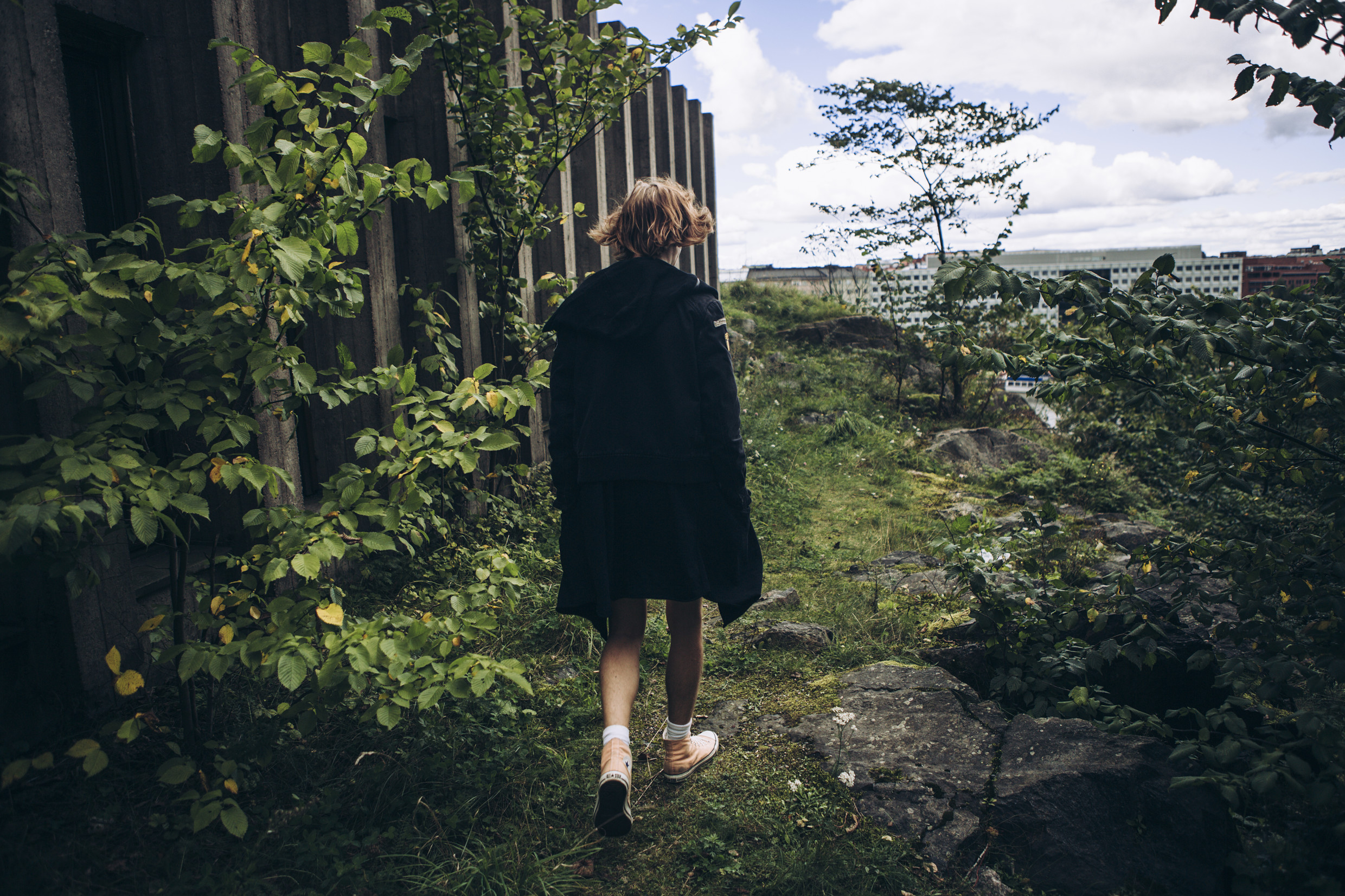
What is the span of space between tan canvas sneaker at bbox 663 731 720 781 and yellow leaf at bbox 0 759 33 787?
173 cm

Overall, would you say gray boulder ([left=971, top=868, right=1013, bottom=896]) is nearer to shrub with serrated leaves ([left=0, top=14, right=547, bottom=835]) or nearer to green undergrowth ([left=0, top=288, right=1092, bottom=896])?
green undergrowth ([left=0, top=288, right=1092, bottom=896])

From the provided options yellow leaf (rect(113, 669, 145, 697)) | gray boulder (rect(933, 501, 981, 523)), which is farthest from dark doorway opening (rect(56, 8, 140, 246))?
gray boulder (rect(933, 501, 981, 523))

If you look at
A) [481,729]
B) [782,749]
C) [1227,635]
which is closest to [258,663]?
[481,729]

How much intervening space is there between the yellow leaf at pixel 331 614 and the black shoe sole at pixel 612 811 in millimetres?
898

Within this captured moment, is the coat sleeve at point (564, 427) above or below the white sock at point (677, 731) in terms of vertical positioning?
above

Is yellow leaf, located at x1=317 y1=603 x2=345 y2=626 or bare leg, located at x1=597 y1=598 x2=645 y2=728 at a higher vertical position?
yellow leaf, located at x1=317 y1=603 x2=345 y2=626

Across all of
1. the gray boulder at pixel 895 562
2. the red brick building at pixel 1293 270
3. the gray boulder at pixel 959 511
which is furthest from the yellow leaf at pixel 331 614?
the gray boulder at pixel 959 511

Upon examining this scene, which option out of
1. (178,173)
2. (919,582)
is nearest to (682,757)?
(919,582)

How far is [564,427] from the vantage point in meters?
2.50

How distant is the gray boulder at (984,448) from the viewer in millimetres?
8070

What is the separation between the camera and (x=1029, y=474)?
7215 millimetres

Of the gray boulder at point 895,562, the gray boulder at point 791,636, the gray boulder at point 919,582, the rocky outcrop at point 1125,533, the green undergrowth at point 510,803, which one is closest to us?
the green undergrowth at point 510,803

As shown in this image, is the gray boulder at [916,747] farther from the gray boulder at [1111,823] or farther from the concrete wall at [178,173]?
the concrete wall at [178,173]

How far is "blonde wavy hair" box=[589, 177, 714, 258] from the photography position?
2543mm
